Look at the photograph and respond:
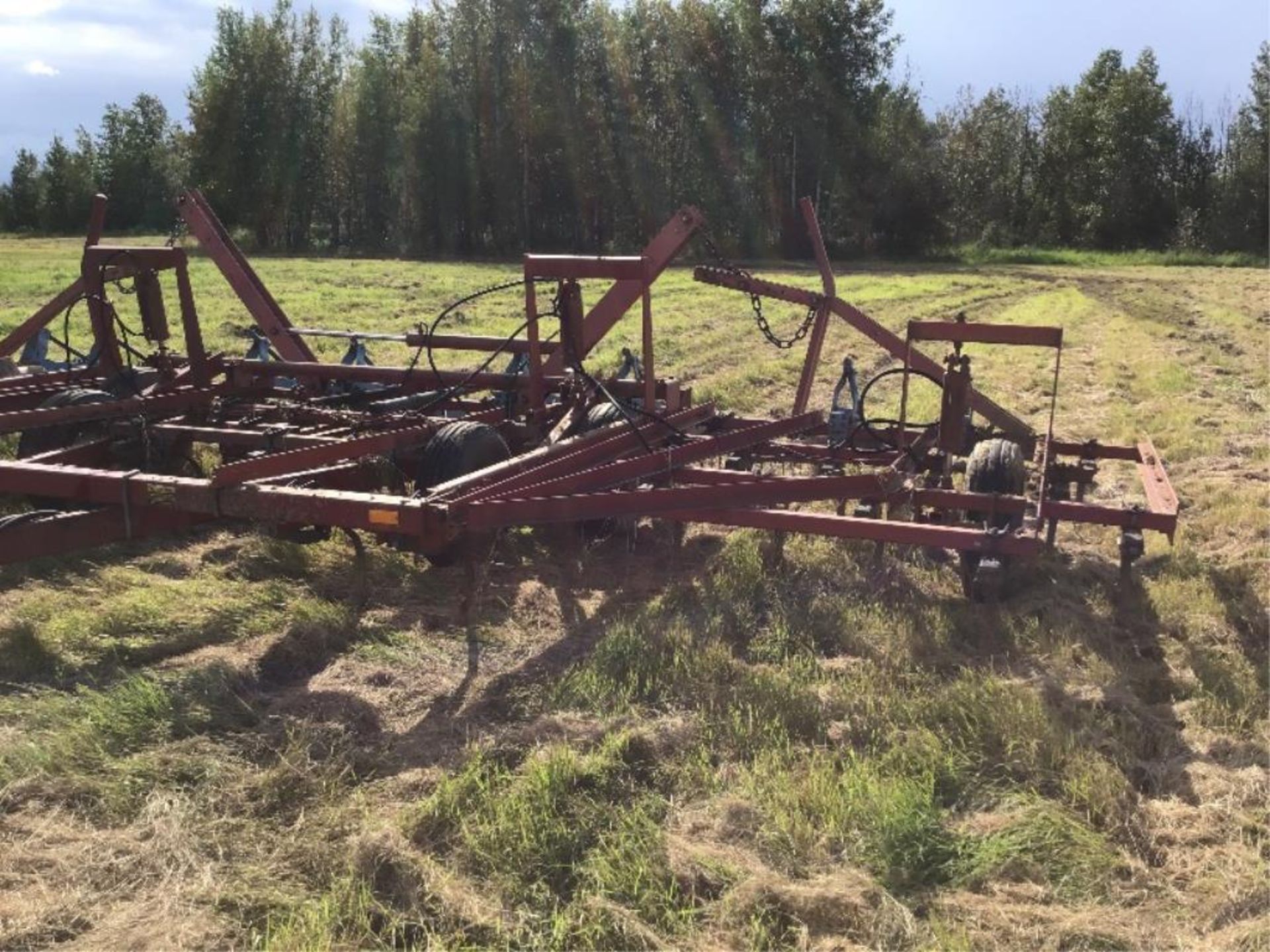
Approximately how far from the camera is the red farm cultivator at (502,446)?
443 centimetres

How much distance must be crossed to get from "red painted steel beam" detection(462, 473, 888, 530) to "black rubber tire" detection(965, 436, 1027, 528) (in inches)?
Answer: 32.9

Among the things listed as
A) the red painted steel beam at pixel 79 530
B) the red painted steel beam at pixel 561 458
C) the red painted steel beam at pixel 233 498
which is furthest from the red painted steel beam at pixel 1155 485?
the red painted steel beam at pixel 79 530

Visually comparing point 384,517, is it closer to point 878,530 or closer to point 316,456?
point 316,456

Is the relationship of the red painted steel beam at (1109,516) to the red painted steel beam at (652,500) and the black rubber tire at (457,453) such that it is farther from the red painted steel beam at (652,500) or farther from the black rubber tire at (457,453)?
the black rubber tire at (457,453)

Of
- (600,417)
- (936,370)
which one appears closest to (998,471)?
(936,370)

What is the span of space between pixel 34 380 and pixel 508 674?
456cm

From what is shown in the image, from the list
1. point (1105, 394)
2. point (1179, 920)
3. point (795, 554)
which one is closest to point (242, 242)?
point (1105, 394)

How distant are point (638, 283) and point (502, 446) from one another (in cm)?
141

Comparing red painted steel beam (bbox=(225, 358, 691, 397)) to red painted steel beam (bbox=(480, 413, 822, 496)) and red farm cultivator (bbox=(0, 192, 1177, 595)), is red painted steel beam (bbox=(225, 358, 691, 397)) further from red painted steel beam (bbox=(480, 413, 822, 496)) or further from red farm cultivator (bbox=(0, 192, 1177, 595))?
red painted steel beam (bbox=(480, 413, 822, 496))

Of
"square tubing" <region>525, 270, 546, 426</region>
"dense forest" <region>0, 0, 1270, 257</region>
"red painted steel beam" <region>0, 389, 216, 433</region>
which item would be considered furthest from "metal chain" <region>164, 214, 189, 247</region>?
"dense forest" <region>0, 0, 1270, 257</region>

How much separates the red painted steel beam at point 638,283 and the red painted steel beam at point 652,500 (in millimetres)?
1569

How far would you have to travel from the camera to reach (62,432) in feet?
21.6

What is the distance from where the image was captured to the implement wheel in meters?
5.07

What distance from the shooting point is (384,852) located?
3.03m
